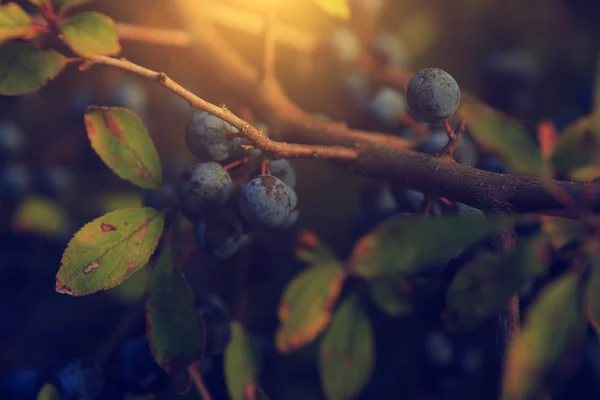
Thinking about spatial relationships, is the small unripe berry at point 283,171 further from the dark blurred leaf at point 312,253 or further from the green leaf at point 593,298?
the green leaf at point 593,298

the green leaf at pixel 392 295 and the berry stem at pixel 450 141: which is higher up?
the berry stem at pixel 450 141

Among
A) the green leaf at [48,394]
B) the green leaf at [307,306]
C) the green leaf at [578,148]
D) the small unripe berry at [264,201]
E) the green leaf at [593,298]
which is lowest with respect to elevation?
the green leaf at [48,394]

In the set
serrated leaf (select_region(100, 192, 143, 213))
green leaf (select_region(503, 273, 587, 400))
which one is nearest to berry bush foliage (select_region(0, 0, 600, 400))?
green leaf (select_region(503, 273, 587, 400))

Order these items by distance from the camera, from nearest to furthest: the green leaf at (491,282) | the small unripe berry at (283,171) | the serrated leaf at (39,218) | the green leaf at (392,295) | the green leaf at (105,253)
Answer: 1. the green leaf at (491,282)
2. the green leaf at (105,253)
3. the small unripe berry at (283,171)
4. the green leaf at (392,295)
5. the serrated leaf at (39,218)

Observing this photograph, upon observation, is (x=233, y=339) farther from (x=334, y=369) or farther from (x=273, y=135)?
(x=273, y=135)

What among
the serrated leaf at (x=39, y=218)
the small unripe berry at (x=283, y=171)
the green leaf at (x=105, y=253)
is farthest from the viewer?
the serrated leaf at (x=39, y=218)

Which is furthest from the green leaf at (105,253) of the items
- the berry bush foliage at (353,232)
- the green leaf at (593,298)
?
the green leaf at (593,298)

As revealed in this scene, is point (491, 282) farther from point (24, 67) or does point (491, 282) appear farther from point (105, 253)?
point (24, 67)

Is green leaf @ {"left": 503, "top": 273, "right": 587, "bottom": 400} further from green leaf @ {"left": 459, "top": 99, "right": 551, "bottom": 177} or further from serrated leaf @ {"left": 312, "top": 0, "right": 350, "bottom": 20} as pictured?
serrated leaf @ {"left": 312, "top": 0, "right": 350, "bottom": 20}
